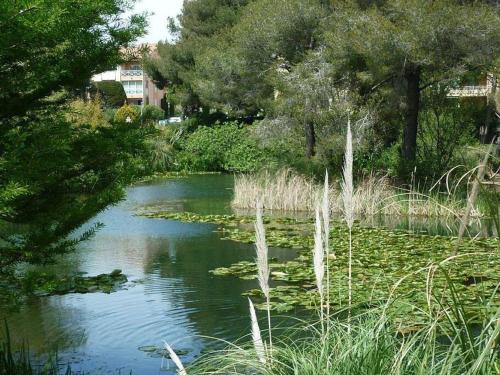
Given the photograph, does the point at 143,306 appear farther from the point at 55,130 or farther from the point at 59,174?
the point at 55,130

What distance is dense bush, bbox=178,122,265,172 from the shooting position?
2741cm

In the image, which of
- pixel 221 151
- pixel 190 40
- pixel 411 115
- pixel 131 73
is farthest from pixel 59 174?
pixel 131 73

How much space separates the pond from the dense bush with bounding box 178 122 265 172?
1523cm

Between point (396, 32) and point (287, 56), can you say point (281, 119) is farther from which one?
point (396, 32)

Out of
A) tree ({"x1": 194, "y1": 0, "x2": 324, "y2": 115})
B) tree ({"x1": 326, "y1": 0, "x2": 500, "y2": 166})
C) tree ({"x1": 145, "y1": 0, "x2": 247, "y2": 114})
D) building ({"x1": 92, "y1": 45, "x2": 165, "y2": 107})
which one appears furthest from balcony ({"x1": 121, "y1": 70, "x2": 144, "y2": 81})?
tree ({"x1": 326, "y1": 0, "x2": 500, "y2": 166})

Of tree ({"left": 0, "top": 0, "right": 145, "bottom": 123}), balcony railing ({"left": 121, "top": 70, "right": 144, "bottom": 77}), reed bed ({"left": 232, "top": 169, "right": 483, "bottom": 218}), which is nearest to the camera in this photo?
tree ({"left": 0, "top": 0, "right": 145, "bottom": 123})

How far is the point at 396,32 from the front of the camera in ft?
45.7

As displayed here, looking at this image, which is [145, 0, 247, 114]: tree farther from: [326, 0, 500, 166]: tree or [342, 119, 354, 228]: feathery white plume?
[342, 119, 354, 228]: feathery white plume

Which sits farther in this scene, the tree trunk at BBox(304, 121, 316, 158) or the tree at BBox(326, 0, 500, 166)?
the tree trunk at BBox(304, 121, 316, 158)

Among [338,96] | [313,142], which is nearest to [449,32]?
[338,96]

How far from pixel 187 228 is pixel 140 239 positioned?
3.99ft

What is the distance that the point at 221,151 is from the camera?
2839cm

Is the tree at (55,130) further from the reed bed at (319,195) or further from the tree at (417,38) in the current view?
the tree at (417,38)

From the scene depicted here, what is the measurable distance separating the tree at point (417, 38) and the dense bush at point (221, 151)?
1152 cm
